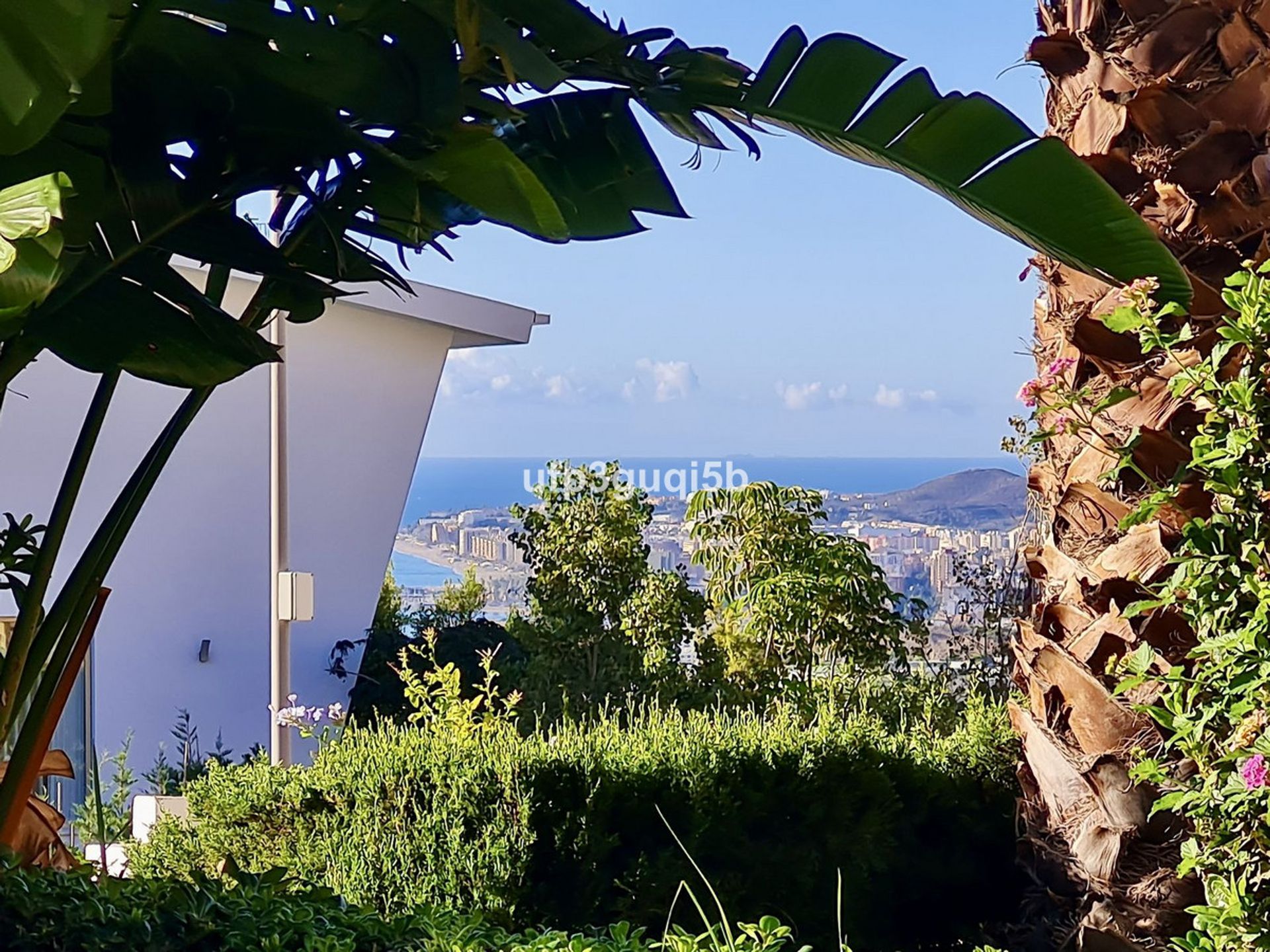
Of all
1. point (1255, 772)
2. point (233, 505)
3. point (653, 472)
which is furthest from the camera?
point (653, 472)

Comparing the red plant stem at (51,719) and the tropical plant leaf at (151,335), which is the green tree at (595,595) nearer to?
the red plant stem at (51,719)

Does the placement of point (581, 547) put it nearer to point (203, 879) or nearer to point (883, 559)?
point (883, 559)

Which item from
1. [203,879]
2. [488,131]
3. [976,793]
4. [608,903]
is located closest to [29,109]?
[488,131]

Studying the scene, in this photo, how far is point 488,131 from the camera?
2.08 meters

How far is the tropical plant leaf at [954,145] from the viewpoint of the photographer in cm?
245

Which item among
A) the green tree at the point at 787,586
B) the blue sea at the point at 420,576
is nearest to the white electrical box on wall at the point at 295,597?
the green tree at the point at 787,586

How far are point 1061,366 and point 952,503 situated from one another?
7449 mm

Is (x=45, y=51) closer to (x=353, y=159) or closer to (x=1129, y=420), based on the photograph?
(x=353, y=159)

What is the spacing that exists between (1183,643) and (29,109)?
8.31 feet

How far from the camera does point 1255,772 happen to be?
2441 mm

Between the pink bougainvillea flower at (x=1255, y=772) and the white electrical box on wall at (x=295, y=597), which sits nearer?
the pink bougainvillea flower at (x=1255, y=772)

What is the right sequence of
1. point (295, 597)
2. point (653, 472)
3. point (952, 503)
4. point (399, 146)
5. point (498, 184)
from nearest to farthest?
point (498, 184), point (399, 146), point (295, 597), point (952, 503), point (653, 472)

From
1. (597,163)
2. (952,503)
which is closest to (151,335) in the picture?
(597,163)

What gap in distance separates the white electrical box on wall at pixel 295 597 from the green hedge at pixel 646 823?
5.65ft
